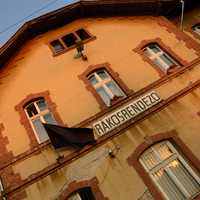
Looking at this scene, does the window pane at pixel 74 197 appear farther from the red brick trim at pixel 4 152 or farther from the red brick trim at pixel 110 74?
the red brick trim at pixel 110 74

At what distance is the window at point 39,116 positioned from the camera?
8.23 metres

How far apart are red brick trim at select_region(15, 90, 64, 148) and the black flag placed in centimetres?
75

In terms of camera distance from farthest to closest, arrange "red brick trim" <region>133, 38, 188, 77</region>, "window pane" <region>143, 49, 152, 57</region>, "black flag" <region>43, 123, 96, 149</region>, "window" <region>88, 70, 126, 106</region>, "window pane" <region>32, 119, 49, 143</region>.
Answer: "window pane" <region>143, 49, 152, 57</region>, "red brick trim" <region>133, 38, 188, 77</region>, "window" <region>88, 70, 126, 106</region>, "window pane" <region>32, 119, 49, 143</region>, "black flag" <region>43, 123, 96, 149</region>

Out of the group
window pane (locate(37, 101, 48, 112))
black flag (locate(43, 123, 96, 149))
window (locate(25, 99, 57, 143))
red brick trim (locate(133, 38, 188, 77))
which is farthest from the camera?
window pane (locate(37, 101, 48, 112))

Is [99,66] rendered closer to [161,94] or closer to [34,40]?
[161,94]

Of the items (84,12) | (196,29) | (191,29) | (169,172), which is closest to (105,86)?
(169,172)

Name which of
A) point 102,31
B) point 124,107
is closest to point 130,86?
point 124,107

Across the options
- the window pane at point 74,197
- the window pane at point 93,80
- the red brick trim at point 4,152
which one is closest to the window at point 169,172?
the window pane at point 74,197

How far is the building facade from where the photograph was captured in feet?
22.1

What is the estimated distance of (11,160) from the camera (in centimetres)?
745

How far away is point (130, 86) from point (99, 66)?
6.02 feet

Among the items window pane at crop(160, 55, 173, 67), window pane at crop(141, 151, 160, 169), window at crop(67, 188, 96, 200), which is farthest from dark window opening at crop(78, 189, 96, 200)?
window pane at crop(160, 55, 173, 67)

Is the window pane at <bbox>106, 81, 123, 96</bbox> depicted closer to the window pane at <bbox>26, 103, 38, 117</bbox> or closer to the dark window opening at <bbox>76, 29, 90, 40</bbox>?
the window pane at <bbox>26, 103, 38, 117</bbox>

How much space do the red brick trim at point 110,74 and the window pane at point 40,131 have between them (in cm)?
245
